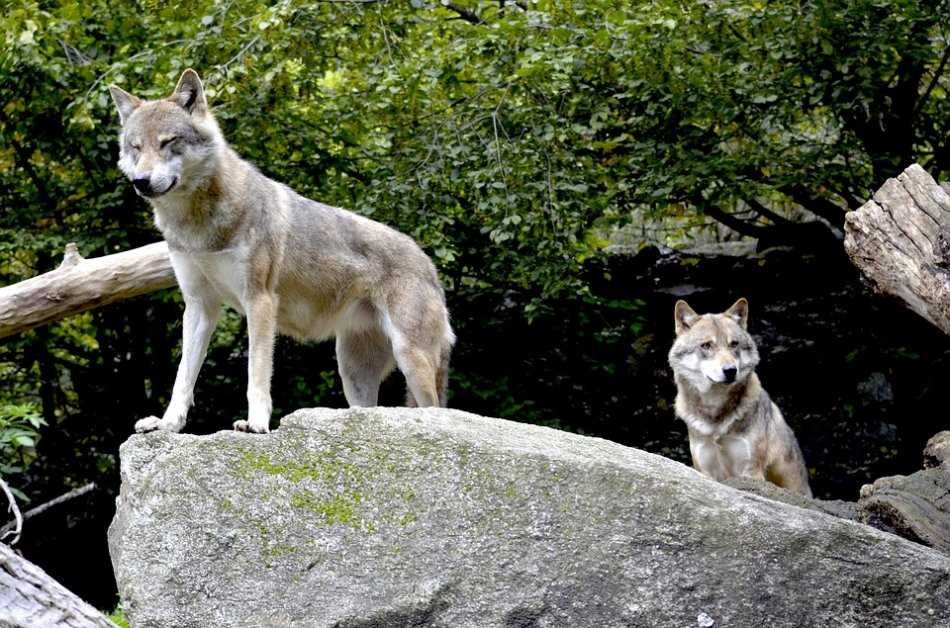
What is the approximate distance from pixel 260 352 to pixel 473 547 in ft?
6.92

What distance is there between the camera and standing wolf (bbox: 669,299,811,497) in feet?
28.3

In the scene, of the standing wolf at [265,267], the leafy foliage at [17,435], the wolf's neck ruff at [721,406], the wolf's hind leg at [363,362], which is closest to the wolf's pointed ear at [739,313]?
the wolf's neck ruff at [721,406]

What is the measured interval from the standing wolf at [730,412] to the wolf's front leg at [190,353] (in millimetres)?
4132

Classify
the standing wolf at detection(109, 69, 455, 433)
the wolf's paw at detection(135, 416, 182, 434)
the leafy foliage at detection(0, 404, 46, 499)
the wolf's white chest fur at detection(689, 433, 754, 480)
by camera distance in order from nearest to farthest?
the wolf's paw at detection(135, 416, 182, 434)
the standing wolf at detection(109, 69, 455, 433)
the leafy foliage at detection(0, 404, 46, 499)
the wolf's white chest fur at detection(689, 433, 754, 480)

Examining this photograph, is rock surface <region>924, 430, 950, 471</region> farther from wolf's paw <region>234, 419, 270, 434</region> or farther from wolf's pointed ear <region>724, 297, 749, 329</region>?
wolf's paw <region>234, 419, 270, 434</region>

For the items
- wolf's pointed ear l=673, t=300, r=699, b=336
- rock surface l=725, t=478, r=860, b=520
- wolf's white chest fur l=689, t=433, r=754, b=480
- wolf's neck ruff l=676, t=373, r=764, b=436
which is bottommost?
wolf's white chest fur l=689, t=433, r=754, b=480

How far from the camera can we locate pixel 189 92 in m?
6.39

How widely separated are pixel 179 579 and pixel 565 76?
5.89 m

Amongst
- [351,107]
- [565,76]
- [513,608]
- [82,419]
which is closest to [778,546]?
[513,608]

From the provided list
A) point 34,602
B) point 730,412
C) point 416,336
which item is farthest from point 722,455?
point 34,602

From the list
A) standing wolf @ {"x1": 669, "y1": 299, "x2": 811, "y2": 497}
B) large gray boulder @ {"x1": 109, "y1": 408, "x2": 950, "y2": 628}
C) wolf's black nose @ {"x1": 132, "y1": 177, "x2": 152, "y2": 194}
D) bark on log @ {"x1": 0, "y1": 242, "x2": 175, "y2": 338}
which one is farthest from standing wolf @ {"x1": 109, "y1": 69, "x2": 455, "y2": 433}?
standing wolf @ {"x1": 669, "y1": 299, "x2": 811, "y2": 497}

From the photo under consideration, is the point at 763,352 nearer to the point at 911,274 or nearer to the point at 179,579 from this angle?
the point at 911,274

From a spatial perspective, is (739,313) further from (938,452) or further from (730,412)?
(938,452)

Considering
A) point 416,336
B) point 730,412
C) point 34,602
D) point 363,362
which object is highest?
point 34,602
